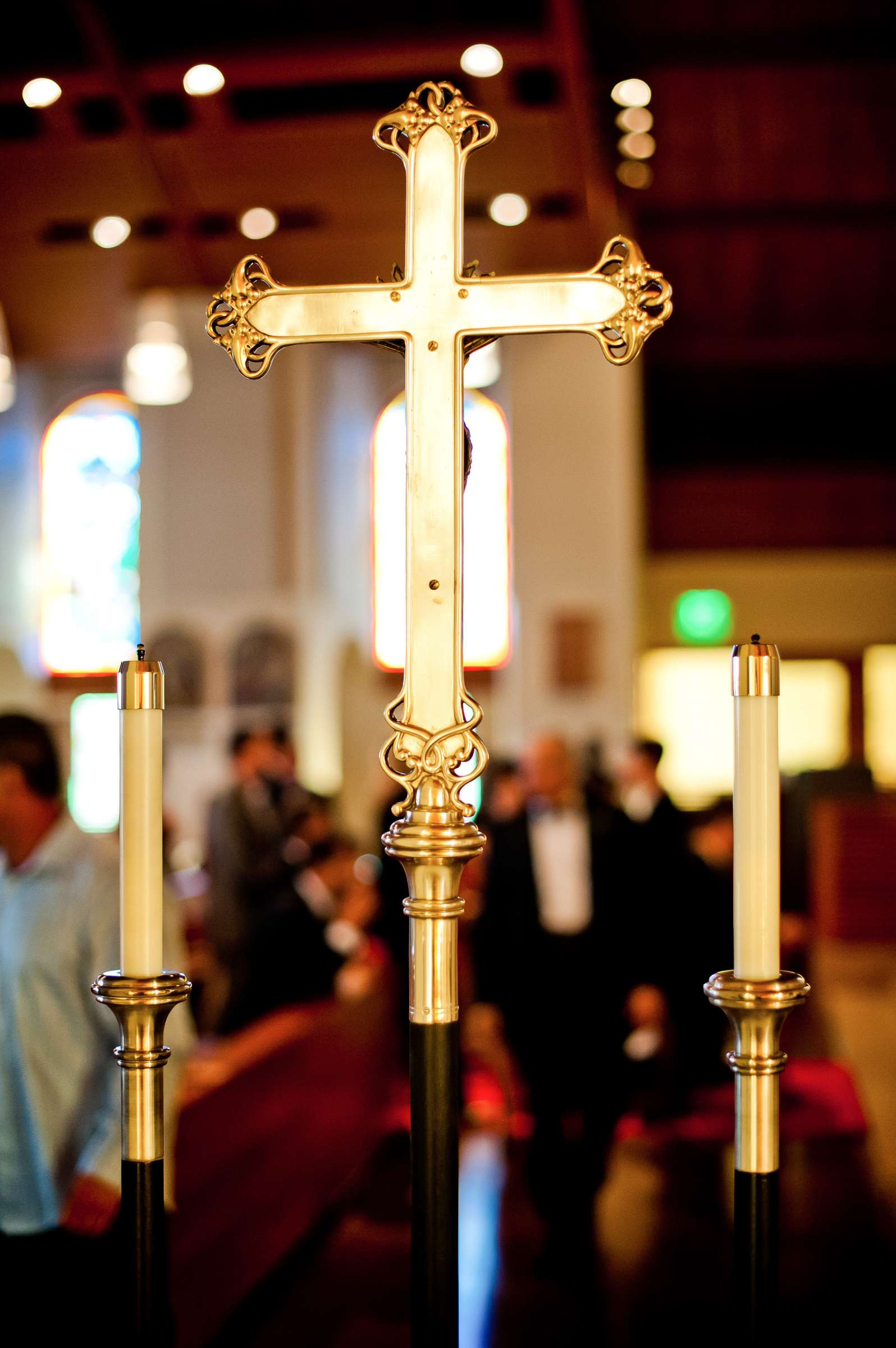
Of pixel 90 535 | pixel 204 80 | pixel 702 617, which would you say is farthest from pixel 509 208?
pixel 702 617

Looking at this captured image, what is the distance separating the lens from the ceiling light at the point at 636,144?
7.57 metres

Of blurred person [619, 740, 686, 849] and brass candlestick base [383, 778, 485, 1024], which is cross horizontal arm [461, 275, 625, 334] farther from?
blurred person [619, 740, 686, 849]

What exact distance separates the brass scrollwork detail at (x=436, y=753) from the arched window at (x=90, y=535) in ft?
37.9

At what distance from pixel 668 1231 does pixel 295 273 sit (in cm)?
439

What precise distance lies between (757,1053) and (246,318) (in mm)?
855

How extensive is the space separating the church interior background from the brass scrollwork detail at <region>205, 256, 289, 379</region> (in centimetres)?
263

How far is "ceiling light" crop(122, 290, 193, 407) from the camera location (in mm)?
9164

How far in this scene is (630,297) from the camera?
140 centimetres

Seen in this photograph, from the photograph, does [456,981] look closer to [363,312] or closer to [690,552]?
[363,312]

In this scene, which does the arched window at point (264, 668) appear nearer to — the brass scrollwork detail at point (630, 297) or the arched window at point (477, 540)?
the arched window at point (477, 540)

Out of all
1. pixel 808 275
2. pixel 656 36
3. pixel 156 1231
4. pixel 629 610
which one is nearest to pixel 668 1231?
pixel 156 1231

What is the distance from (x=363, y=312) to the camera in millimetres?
1439

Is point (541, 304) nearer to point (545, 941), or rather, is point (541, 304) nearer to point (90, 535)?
point (545, 941)

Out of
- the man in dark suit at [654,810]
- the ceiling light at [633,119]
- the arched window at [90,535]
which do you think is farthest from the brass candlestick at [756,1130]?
the arched window at [90,535]
